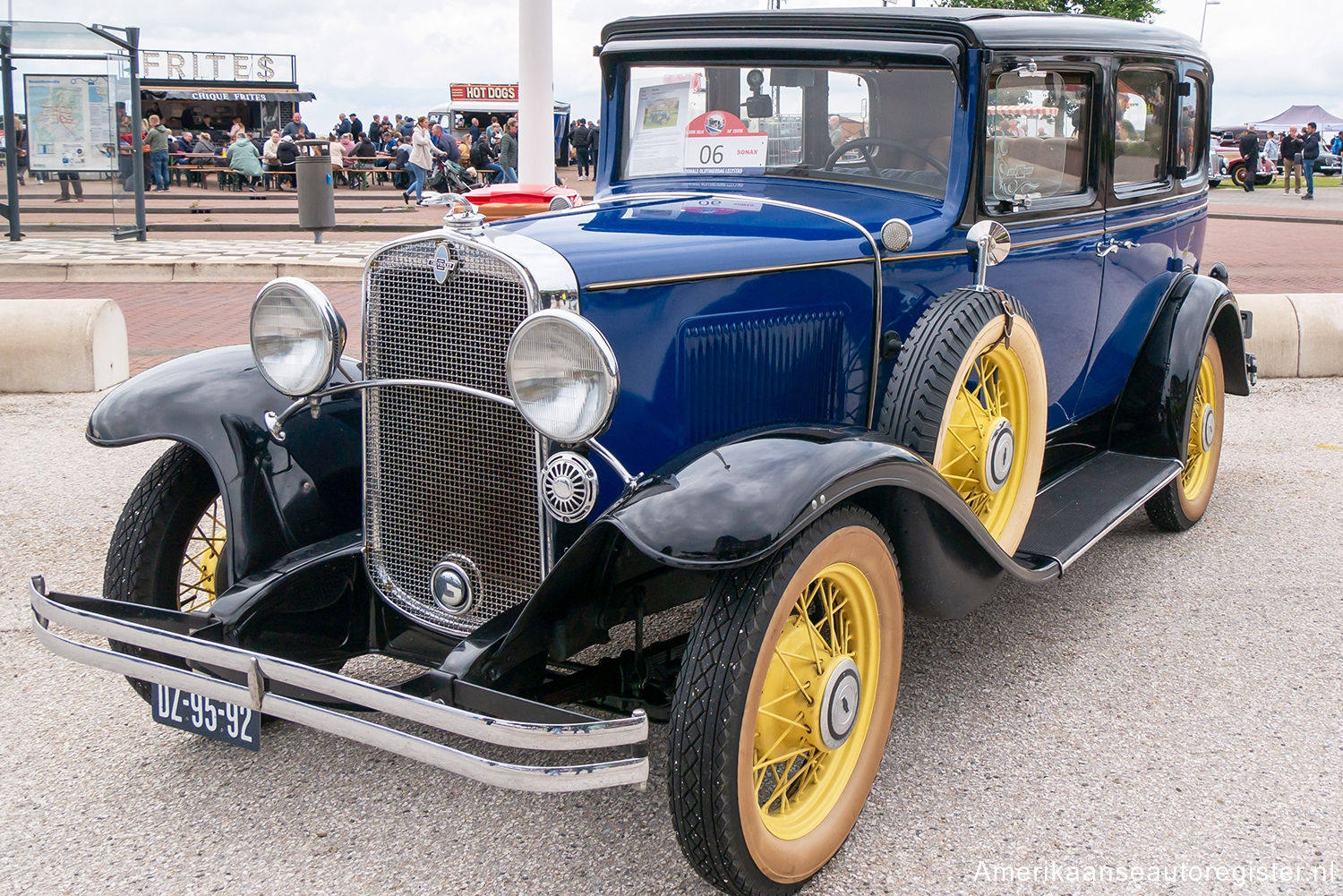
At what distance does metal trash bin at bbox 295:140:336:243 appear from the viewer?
497 inches

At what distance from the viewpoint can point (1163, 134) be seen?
4402 millimetres

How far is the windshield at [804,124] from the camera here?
11.2ft

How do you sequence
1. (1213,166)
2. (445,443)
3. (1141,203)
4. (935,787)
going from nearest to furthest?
(445,443)
(935,787)
(1141,203)
(1213,166)

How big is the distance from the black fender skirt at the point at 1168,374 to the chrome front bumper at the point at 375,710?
9.29ft

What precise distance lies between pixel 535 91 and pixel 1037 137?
198 inches

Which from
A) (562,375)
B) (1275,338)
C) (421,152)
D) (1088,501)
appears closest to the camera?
(562,375)

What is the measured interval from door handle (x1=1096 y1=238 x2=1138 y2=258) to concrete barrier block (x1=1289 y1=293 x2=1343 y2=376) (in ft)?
14.0

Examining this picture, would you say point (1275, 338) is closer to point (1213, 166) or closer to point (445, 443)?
point (1213, 166)

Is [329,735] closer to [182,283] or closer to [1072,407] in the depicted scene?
[1072,407]

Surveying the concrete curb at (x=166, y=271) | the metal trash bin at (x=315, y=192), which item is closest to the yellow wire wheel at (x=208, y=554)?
the concrete curb at (x=166, y=271)

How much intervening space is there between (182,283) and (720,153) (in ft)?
29.4

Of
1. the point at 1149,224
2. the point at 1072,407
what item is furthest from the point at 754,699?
the point at 1149,224

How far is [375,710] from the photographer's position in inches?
85.0

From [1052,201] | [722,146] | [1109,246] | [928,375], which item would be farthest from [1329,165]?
[928,375]
